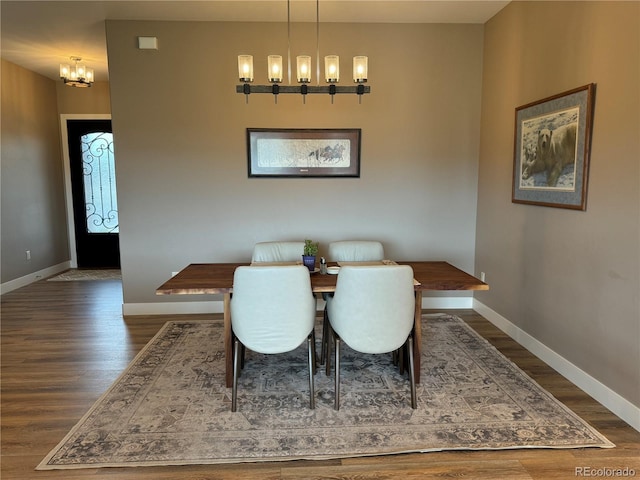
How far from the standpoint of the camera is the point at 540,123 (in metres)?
3.07

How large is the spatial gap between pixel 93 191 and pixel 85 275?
1.35m

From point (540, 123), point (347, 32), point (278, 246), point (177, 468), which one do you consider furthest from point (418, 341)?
point (347, 32)

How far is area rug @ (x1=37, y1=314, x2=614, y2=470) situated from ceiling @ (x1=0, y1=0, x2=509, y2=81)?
3.02m

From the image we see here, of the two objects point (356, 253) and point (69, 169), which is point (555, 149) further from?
point (69, 169)

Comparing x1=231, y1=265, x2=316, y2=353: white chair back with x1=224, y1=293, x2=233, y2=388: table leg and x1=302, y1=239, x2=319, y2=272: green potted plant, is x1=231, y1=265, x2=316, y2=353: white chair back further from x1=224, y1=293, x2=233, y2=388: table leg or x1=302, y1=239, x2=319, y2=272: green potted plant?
x1=302, y1=239, x2=319, y2=272: green potted plant

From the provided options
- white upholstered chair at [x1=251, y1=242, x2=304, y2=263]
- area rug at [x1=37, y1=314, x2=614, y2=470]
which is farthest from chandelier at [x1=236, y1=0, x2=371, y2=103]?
Result: area rug at [x1=37, y1=314, x2=614, y2=470]

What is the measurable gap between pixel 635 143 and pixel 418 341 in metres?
1.68

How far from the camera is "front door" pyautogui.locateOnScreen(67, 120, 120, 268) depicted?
6.23 metres

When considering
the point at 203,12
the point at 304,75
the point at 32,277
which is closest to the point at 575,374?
the point at 304,75

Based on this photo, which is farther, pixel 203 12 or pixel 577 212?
pixel 203 12

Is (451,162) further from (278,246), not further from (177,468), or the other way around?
(177,468)

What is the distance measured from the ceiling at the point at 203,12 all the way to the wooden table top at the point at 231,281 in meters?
2.38

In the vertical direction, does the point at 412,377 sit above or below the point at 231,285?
below

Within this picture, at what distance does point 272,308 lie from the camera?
2.27 m
